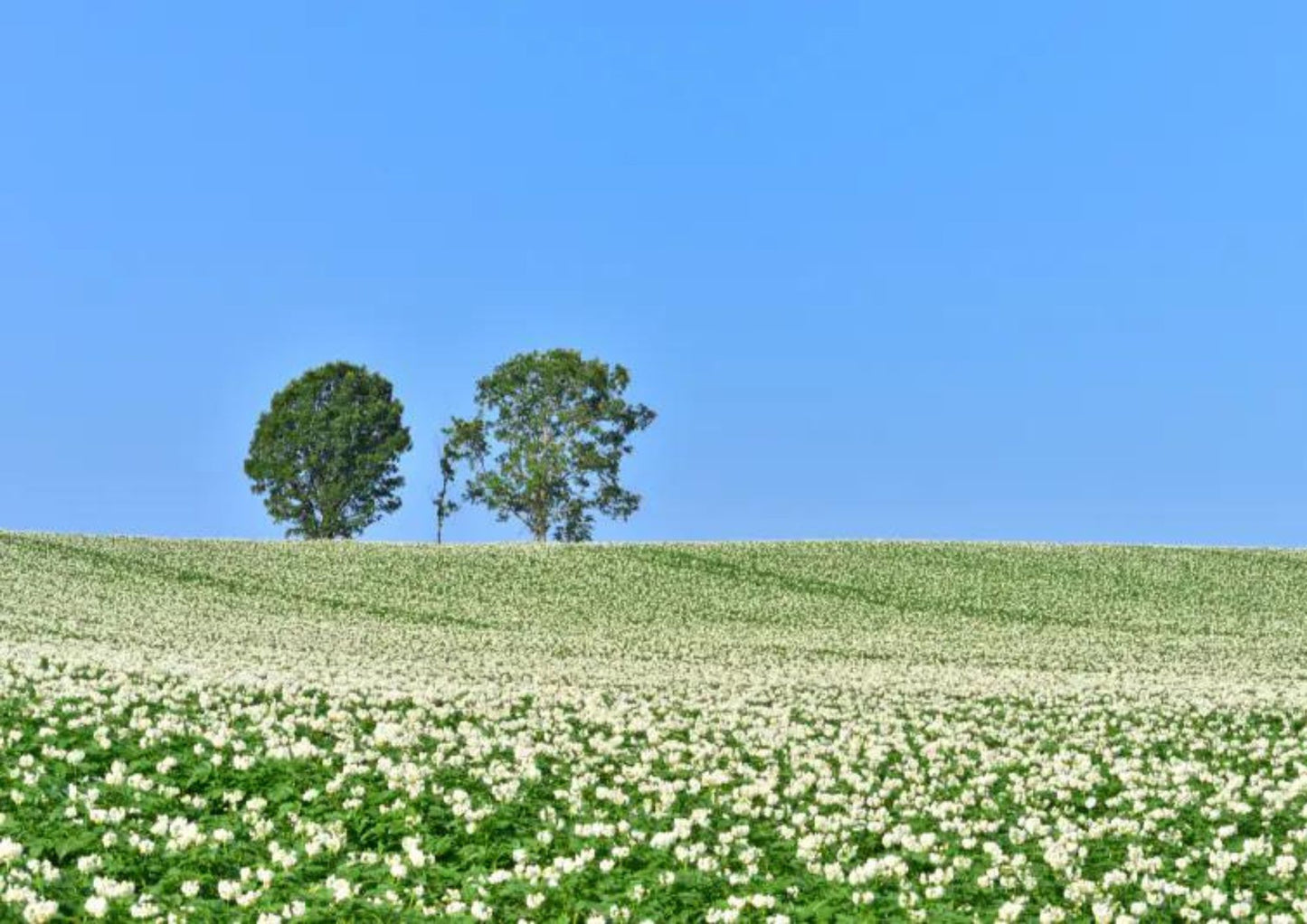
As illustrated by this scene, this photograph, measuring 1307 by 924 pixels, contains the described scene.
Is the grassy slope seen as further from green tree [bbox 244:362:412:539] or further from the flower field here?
green tree [bbox 244:362:412:539]

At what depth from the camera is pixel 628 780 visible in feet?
55.6

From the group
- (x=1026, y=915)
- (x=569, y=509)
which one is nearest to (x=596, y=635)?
(x=1026, y=915)

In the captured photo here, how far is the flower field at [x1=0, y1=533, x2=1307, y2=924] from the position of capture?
12266 mm

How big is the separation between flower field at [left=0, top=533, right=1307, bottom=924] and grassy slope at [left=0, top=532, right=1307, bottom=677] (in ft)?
10.3

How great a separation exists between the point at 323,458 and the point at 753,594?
164 feet

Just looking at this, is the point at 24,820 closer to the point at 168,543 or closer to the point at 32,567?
the point at 32,567

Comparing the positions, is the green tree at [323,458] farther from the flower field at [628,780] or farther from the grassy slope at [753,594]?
the flower field at [628,780]

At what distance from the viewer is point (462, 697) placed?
23.8 meters

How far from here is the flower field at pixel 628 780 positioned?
12.3 m

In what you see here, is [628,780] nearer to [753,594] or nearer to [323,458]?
[753,594]

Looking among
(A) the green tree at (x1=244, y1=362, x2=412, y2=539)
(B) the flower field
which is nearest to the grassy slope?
(B) the flower field

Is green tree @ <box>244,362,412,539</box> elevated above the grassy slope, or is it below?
above

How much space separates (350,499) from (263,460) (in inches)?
282

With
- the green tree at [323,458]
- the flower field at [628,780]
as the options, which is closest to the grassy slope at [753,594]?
the flower field at [628,780]
